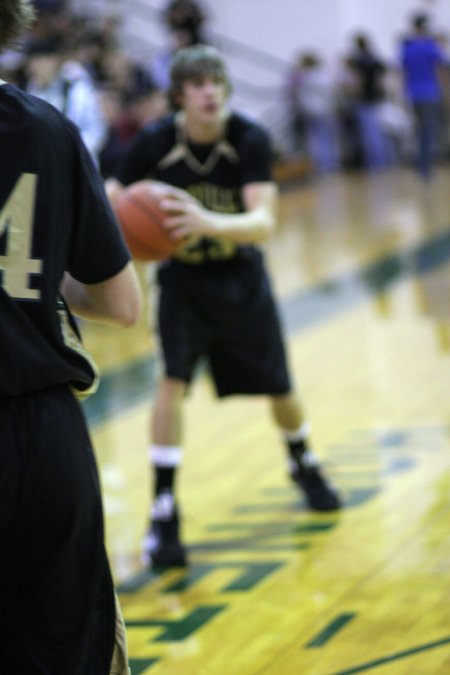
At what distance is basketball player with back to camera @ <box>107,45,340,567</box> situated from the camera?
4277mm

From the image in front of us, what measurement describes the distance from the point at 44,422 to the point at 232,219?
2197 mm

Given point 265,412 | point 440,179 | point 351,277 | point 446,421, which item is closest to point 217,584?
point 446,421

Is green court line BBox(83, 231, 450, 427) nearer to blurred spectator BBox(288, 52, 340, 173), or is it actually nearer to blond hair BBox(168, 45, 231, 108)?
blond hair BBox(168, 45, 231, 108)

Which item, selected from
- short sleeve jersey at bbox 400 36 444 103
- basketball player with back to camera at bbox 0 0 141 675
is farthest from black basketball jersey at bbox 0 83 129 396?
short sleeve jersey at bbox 400 36 444 103

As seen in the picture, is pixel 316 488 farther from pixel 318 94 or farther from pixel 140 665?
pixel 318 94

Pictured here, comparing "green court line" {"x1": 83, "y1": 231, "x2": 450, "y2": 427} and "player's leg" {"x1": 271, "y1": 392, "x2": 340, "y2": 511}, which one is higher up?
"player's leg" {"x1": 271, "y1": 392, "x2": 340, "y2": 511}

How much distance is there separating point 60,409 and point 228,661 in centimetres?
155

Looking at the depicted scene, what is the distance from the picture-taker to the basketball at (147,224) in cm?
387

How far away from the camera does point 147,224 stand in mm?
3873

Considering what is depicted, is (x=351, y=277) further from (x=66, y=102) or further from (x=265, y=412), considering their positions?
(x=66, y=102)

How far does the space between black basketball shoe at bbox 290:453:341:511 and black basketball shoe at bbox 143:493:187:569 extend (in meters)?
0.57

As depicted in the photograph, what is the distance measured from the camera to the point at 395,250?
1077cm

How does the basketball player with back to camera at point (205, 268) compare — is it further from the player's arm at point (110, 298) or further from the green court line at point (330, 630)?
the player's arm at point (110, 298)

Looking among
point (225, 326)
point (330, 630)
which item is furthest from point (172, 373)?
point (330, 630)
